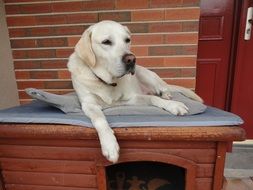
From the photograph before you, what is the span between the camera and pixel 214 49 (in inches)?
70.1

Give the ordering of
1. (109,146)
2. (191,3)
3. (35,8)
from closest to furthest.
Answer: (109,146)
(191,3)
(35,8)

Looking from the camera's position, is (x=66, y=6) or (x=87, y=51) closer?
(x=87, y=51)

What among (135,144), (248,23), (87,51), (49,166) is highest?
(248,23)

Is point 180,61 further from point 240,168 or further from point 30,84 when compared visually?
point 30,84

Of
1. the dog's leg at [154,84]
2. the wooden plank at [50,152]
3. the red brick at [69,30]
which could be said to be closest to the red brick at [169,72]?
the dog's leg at [154,84]

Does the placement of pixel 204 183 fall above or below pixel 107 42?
below

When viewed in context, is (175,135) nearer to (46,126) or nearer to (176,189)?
(176,189)

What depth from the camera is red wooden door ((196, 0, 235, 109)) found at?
1.68 meters

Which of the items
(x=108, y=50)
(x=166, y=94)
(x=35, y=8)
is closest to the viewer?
(x=108, y=50)

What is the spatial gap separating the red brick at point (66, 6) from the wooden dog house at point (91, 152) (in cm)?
87

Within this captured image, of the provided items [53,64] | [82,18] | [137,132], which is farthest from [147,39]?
[137,132]

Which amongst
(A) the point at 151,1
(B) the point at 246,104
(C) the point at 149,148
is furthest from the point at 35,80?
(B) the point at 246,104

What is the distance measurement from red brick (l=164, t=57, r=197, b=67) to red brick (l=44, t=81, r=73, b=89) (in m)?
0.69

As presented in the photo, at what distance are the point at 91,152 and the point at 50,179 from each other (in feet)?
0.84
